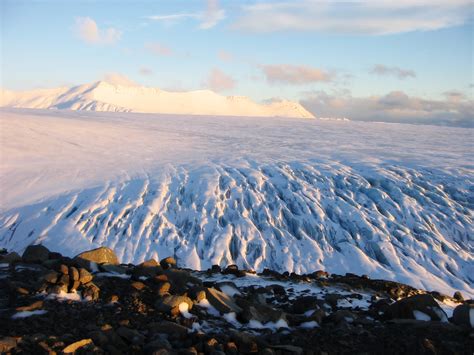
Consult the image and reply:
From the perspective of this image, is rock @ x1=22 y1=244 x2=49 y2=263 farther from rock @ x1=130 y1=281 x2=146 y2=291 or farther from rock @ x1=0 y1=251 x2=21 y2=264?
rock @ x1=130 y1=281 x2=146 y2=291

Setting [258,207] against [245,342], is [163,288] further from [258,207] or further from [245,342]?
[258,207]

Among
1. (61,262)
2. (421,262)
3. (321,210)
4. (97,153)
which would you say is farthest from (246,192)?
(61,262)

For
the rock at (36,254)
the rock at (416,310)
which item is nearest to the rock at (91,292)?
the rock at (36,254)

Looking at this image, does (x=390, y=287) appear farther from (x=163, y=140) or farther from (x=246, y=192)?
(x=163, y=140)

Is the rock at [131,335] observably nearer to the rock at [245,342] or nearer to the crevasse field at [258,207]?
the rock at [245,342]

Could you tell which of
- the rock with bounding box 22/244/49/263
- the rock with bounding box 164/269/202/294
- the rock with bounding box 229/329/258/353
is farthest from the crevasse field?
the rock with bounding box 229/329/258/353

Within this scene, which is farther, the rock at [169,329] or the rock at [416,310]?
the rock at [416,310]
